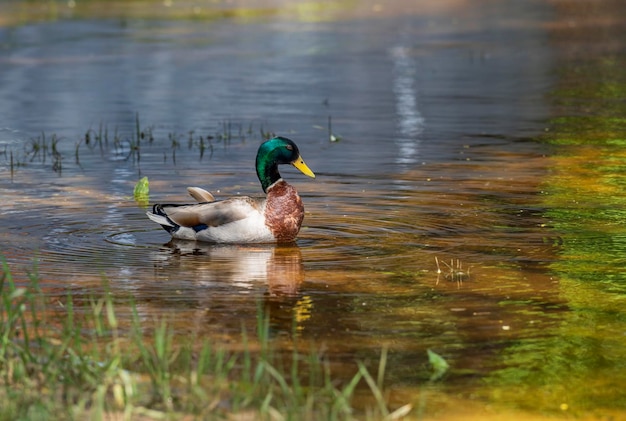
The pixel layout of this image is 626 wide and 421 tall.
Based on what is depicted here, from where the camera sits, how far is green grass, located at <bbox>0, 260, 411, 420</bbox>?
6094 mm

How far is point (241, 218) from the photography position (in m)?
10.9

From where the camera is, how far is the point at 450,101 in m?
20.7

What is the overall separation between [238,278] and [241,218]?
1373 mm

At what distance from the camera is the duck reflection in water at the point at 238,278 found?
28.0 feet

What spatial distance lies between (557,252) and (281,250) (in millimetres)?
2080

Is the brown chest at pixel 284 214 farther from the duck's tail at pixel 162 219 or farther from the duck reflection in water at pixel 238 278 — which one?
the duck's tail at pixel 162 219

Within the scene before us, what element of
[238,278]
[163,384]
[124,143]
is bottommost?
[238,278]

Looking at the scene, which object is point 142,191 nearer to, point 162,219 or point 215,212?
point 162,219

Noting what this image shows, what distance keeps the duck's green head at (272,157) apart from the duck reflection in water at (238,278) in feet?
1.90

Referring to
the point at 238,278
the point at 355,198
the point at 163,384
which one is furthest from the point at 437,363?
the point at 355,198

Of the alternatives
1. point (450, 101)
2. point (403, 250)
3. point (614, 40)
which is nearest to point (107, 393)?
point (403, 250)

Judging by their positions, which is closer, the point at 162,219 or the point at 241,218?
the point at 241,218

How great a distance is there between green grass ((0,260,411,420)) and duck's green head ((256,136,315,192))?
398 centimetres

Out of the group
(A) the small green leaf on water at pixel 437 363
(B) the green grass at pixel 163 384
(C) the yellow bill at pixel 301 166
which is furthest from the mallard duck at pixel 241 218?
(A) the small green leaf on water at pixel 437 363
